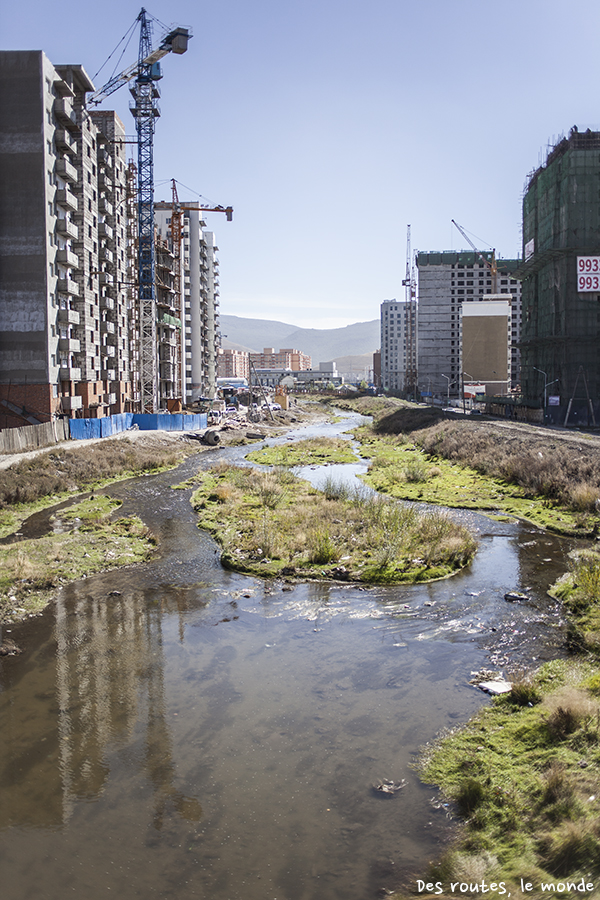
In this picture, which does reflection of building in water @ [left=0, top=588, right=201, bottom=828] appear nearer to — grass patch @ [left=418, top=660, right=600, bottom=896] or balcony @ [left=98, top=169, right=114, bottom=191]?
grass patch @ [left=418, top=660, right=600, bottom=896]

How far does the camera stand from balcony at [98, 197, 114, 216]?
221 ft

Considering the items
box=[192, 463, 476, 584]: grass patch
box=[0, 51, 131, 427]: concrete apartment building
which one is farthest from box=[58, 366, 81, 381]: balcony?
box=[192, 463, 476, 584]: grass patch

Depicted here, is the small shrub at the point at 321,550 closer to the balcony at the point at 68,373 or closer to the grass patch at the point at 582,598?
the grass patch at the point at 582,598

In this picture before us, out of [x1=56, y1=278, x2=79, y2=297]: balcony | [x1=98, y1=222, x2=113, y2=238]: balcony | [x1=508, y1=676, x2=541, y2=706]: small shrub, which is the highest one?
[x1=98, y1=222, x2=113, y2=238]: balcony

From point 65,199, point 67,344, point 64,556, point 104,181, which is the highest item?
point 104,181

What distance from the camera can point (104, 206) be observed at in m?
67.8

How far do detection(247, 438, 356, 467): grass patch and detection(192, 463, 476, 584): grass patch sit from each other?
17.3 meters

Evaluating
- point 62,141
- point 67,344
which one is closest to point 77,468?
point 67,344

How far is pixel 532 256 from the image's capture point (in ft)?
251

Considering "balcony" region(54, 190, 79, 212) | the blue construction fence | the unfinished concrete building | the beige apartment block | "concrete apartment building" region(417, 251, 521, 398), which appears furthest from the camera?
"concrete apartment building" region(417, 251, 521, 398)

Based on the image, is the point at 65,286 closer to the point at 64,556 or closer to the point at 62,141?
the point at 62,141

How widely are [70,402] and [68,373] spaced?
249cm

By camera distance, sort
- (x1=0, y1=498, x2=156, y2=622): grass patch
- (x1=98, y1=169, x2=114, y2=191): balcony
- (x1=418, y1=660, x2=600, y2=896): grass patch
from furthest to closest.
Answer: (x1=98, y1=169, x2=114, y2=191): balcony → (x1=0, y1=498, x2=156, y2=622): grass patch → (x1=418, y1=660, x2=600, y2=896): grass patch

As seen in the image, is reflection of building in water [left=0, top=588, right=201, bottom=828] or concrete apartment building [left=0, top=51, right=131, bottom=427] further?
concrete apartment building [left=0, top=51, right=131, bottom=427]
